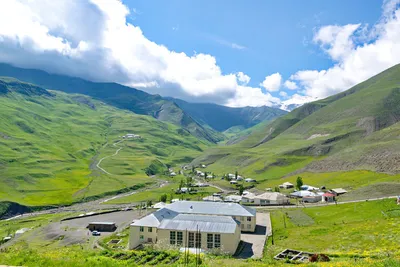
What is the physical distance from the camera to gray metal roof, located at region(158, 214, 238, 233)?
60.2 m

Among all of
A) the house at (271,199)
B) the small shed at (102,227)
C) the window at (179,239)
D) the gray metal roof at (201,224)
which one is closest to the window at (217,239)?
the gray metal roof at (201,224)

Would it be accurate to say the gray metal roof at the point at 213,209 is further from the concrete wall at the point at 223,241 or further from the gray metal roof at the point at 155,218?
the concrete wall at the point at 223,241

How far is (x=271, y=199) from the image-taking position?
11481 cm

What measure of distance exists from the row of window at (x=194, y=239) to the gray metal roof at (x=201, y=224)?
0.90 metres

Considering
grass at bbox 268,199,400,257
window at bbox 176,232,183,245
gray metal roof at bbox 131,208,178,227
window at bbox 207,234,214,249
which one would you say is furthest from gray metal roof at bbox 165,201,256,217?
window at bbox 207,234,214,249

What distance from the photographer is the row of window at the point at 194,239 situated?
193ft

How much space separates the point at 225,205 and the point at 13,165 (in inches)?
6431

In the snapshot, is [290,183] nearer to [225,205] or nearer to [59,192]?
[225,205]

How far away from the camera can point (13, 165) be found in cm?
19600

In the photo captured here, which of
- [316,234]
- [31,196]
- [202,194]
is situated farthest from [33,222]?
[316,234]

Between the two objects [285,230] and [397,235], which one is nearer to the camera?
A: [397,235]

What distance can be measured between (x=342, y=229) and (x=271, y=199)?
2077 inches

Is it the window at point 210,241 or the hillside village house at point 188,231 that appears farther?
the window at point 210,241

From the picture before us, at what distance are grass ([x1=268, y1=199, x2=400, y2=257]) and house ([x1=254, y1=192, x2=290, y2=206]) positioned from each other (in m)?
17.6
